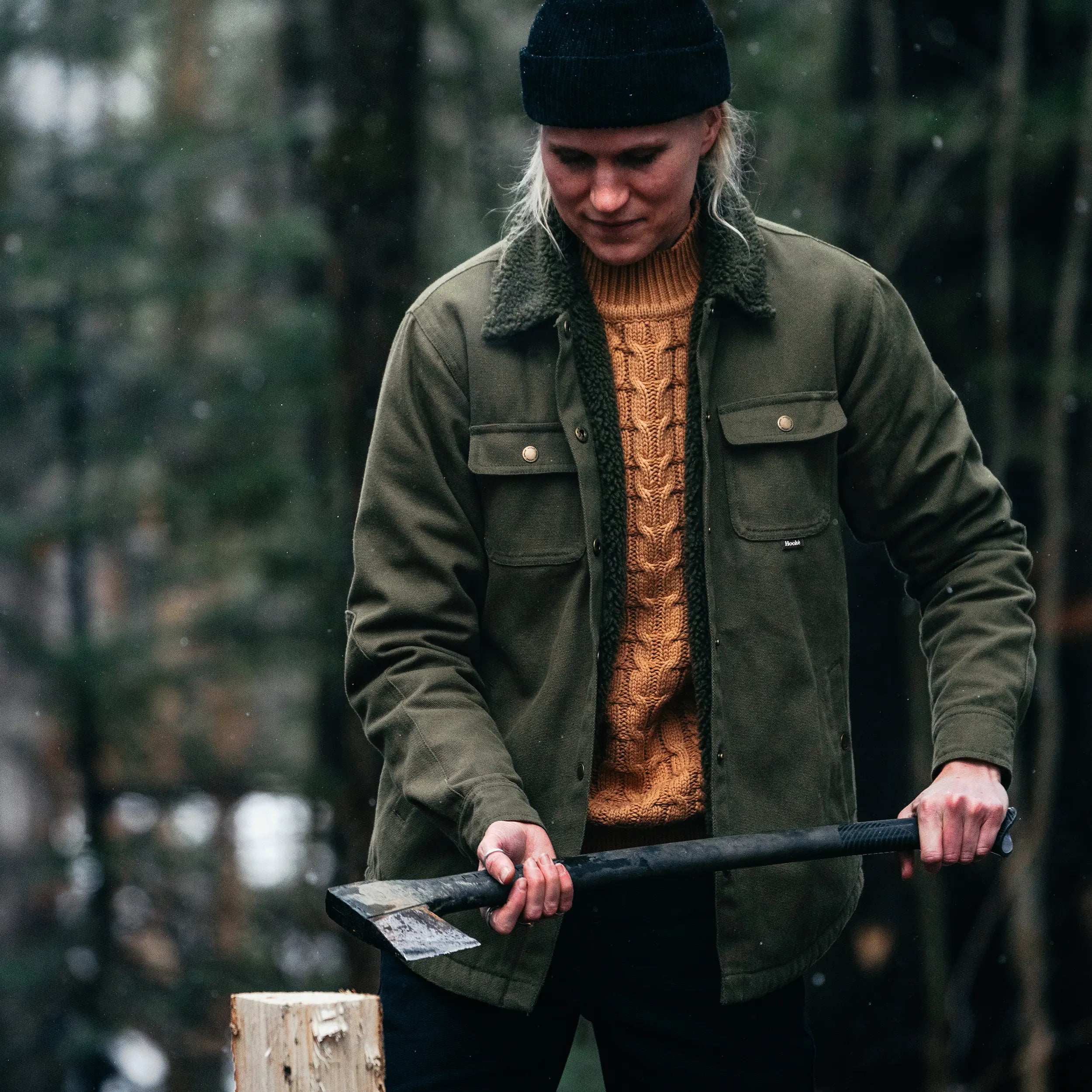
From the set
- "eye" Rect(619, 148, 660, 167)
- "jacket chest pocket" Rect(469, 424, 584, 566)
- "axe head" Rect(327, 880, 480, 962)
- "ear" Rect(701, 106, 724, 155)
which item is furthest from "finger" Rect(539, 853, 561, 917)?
"ear" Rect(701, 106, 724, 155)

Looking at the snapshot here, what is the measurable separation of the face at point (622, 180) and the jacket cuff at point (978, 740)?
2.77 feet

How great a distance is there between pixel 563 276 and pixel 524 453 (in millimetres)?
282

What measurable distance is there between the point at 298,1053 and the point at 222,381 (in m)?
5.76

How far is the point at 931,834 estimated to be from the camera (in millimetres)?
2178

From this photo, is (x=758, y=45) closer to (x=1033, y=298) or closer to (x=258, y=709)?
(x=1033, y=298)

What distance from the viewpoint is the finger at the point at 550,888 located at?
6.59 ft

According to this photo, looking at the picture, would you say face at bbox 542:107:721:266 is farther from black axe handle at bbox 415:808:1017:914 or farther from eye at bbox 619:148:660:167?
black axe handle at bbox 415:808:1017:914

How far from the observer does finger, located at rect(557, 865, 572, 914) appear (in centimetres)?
202

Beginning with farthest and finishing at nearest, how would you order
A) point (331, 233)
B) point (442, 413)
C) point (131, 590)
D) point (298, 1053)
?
1. point (131, 590)
2. point (331, 233)
3. point (442, 413)
4. point (298, 1053)

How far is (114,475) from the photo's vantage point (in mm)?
7426

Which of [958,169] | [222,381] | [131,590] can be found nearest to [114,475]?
[222,381]

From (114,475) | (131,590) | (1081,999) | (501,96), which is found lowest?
(1081,999)

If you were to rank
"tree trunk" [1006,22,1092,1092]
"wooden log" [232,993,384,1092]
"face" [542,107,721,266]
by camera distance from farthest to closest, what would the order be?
1. "tree trunk" [1006,22,1092,1092]
2. "face" [542,107,721,266]
3. "wooden log" [232,993,384,1092]

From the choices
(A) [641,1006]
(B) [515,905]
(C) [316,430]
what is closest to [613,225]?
(B) [515,905]
